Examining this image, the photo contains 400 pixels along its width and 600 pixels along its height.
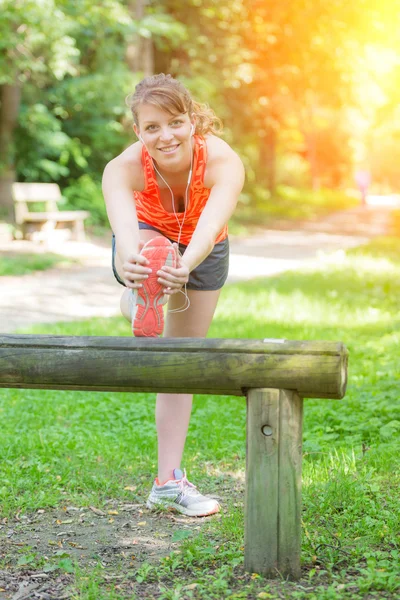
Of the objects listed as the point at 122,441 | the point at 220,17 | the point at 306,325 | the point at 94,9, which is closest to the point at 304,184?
the point at 220,17

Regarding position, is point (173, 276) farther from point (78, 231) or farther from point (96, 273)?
point (78, 231)

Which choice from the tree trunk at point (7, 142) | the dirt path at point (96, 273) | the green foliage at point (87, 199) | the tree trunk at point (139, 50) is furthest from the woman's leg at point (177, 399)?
the green foliage at point (87, 199)

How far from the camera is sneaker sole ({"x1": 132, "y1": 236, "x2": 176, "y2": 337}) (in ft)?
9.75

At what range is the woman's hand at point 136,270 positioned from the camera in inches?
117

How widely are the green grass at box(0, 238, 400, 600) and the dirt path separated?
1452 millimetres

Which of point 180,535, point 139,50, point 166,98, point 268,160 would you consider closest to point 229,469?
point 180,535

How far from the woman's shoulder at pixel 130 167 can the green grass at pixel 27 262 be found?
811cm

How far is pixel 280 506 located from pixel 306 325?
4.79m

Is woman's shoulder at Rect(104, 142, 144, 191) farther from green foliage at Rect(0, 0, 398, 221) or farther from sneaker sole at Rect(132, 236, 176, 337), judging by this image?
green foliage at Rect(0, 0, 398, 221)

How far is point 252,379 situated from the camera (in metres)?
2.69

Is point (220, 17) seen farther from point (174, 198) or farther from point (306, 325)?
point (174, 198)

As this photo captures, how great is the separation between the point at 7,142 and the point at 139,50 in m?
3.70

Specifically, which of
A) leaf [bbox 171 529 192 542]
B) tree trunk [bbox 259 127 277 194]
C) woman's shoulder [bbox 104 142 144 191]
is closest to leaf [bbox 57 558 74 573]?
leaf [bbox 171 529 192 542]

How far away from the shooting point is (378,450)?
4238mm
